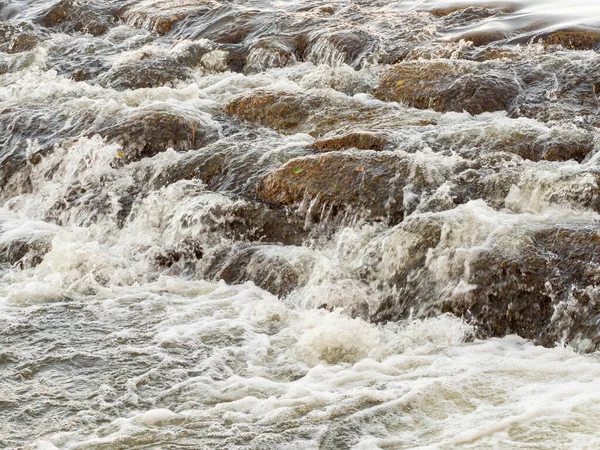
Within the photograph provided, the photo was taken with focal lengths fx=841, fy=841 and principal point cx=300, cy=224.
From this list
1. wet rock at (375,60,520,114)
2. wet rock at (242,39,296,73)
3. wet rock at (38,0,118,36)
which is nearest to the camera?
wet rock at (375,60,520,114)

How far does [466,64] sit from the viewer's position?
11211mm

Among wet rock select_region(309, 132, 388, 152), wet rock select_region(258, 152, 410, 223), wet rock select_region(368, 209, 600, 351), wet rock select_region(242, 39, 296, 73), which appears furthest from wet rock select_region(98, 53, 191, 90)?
wet rock select_region(368, 209, 600, 351)

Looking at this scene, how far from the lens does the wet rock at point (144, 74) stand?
41.8 feet

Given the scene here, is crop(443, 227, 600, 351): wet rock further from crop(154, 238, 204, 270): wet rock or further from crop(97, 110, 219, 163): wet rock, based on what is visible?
crop(97, 110, 219, 163): wet rock

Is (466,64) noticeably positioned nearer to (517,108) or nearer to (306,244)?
(517,108)

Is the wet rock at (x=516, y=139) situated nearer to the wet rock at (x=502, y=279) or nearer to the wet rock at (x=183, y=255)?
the wet rock at (x=502, y=279)

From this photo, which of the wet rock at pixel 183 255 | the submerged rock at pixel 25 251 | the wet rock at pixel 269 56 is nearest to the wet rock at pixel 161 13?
the wet rock at pixel 269 56

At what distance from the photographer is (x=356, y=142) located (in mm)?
9477

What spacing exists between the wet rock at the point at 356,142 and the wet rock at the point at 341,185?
46cm

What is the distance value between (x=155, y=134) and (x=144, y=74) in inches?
113

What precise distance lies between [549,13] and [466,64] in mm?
2932

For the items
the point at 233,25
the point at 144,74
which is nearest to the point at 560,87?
the point at 144,74

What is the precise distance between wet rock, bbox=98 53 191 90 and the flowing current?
0.07 m

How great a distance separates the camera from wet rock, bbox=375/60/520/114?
34.4 feet
